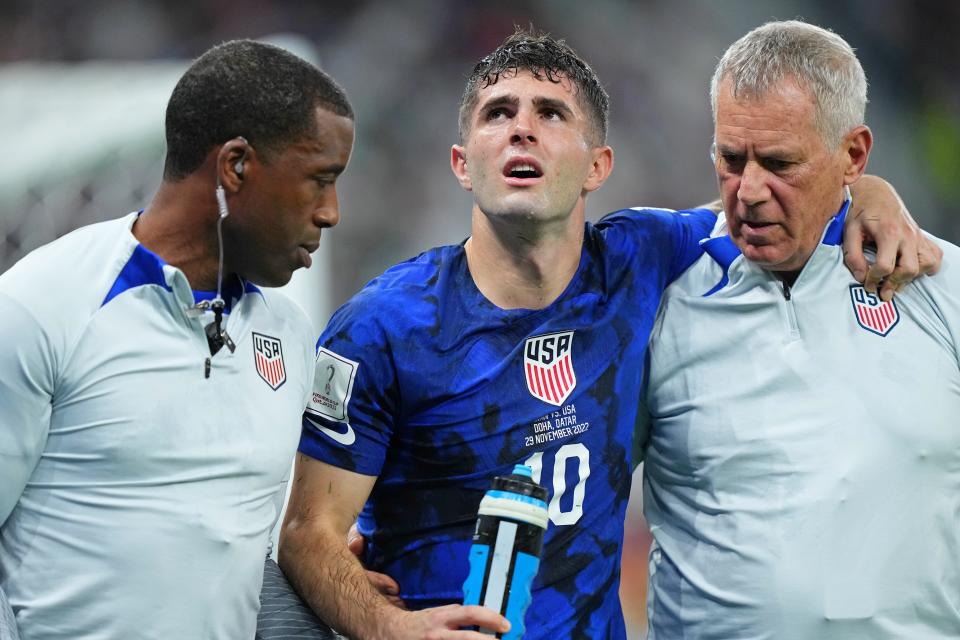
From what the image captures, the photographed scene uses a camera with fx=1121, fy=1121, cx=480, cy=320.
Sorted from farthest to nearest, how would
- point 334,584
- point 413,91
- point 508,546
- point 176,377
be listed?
1. point 413,91
2. point 334,584
3. point 176,377
4. point 508,546

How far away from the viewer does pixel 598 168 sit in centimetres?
255

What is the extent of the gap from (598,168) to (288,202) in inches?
34.4

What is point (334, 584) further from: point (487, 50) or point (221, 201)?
point (487, 50)

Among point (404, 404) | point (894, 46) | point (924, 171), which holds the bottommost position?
point (404, 404)

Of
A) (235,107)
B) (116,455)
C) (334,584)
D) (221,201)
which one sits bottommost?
(334,584)

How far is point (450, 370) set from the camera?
2260 millimetres

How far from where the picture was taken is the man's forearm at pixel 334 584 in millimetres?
2027

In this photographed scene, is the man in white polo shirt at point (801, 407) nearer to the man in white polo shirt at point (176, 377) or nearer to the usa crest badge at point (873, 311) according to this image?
the usa crest badge at point (873, 311)

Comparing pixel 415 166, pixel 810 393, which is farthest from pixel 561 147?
pixel 415 166

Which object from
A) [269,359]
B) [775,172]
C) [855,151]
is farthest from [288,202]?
[855,151]

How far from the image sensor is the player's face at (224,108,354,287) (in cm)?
192

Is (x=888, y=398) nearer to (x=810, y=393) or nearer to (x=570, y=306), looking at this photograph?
(x=810, y=393)

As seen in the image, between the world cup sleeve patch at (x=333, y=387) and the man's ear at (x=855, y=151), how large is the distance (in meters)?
1.11

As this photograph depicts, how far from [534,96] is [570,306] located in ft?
1.50
